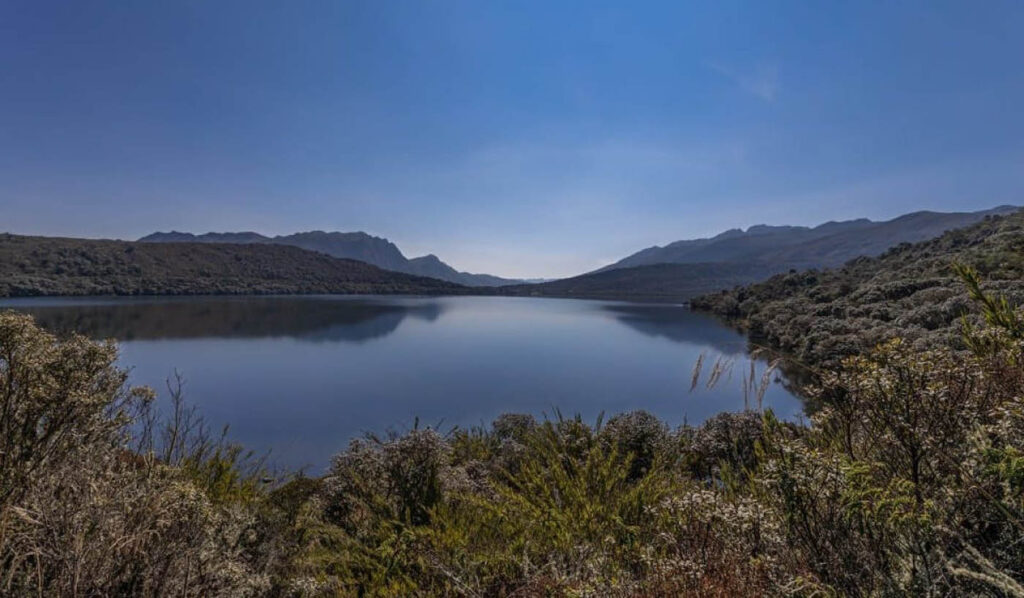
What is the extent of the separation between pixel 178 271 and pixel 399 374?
97915mm

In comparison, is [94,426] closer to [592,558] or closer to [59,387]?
[59,387]

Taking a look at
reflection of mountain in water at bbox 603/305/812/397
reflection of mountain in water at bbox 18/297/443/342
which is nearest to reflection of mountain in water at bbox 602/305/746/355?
reflection of mountain in water at bbox 603/305/812/397

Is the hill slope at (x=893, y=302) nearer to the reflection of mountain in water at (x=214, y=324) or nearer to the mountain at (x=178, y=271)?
the reflection of mountain in water at (x=214, y=324)

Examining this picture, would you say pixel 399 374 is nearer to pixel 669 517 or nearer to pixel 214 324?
pixel 669 517

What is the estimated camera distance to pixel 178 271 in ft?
300

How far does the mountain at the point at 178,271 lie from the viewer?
68875 mm

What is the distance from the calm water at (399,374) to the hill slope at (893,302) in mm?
2566

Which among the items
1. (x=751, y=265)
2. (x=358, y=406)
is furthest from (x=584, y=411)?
(x=751, y=265)

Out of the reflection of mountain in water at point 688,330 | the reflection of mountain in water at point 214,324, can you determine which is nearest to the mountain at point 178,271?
the reflection of mountain in water at point 214,324

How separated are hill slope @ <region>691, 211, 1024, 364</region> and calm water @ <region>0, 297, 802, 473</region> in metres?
2.57

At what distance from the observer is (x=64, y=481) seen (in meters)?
2.54

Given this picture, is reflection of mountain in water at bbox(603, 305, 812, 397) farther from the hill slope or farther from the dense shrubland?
the dense shrubland

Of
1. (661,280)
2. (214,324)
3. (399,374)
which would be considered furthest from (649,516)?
(661,280)

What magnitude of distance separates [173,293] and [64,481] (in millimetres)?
90789
